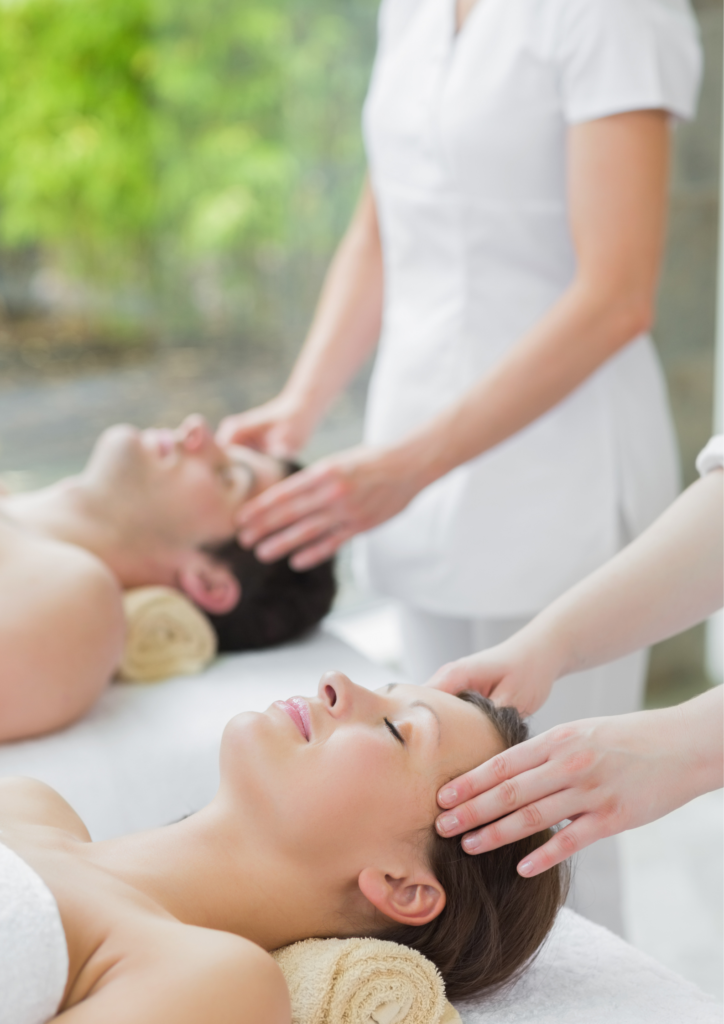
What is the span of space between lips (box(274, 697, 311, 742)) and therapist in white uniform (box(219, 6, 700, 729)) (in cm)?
52

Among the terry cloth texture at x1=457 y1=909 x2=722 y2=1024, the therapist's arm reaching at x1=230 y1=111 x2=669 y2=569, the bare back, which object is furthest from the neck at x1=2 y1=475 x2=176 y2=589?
the terry cloth texture at x1=457 y1=909 x2=722 y2=1024

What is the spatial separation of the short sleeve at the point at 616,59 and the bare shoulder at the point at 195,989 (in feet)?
4.21

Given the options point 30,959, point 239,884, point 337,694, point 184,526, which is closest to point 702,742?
point 337,694

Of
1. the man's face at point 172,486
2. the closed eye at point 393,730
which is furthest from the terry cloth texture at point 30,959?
the man's face at point 172,486

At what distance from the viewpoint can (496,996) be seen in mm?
1174

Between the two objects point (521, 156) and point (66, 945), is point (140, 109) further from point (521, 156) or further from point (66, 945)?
point (66, 945)

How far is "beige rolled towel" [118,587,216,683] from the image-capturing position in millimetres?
1854

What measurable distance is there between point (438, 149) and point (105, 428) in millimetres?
1583

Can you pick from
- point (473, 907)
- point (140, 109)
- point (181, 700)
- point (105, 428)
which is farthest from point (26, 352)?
point (473, 907)

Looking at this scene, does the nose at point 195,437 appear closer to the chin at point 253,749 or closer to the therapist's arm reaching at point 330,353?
the therapist's arm reaching at point 330,353

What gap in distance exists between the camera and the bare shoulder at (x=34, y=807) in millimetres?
1201

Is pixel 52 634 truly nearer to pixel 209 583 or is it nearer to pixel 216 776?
pixel 216 776

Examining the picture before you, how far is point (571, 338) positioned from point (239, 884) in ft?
3.14

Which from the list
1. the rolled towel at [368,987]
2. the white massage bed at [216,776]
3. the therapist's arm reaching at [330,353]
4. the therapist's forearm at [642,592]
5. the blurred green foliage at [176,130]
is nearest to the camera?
the rolled towel at [368,987]
